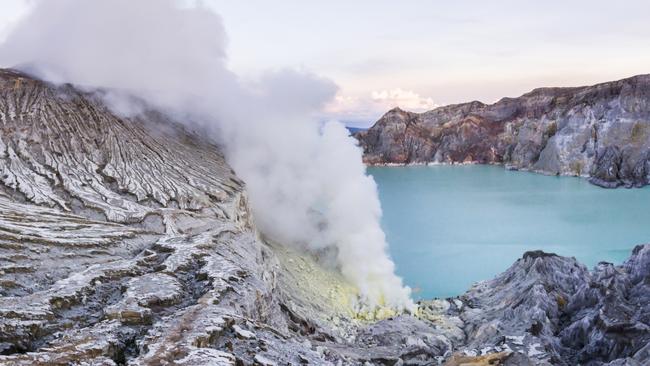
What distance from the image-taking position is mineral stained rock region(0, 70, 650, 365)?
7070mm

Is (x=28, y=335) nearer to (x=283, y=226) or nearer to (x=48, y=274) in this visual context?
(x=48, y=274)

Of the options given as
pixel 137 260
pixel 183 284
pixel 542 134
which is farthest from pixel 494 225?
pixel 542 134

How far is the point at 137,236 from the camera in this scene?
11961 mm

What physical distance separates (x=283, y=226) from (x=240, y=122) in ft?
19.6

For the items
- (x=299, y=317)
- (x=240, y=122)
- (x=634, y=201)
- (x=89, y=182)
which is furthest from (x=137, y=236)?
(x=634, y=201)

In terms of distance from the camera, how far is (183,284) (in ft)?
29.9

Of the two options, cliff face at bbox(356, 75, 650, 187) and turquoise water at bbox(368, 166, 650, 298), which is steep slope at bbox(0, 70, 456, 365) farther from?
cliff face at bbox(356, 75, 650, 187)

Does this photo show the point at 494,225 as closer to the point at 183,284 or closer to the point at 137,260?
the point at 137,260

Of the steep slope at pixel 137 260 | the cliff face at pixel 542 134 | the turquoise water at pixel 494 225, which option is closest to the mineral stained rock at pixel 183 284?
the steep slope at pixel 137 260

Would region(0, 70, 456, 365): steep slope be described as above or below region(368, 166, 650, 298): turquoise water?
above

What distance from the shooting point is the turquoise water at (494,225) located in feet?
87.6

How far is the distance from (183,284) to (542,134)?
8190 cm

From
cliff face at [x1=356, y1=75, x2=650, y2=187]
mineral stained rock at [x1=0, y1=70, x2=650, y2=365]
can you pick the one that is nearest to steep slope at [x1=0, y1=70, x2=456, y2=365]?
mineral stained rock at [x1=0, y1=70, x2=650, y2=365]

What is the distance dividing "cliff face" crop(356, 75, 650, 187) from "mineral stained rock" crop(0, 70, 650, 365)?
52364 millimetres
